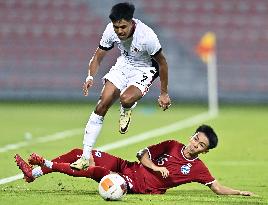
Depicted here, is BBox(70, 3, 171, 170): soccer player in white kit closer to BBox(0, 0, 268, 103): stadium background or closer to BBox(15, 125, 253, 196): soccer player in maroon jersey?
BBox(15, 125, 253, 196): soccer player in maroon jersey

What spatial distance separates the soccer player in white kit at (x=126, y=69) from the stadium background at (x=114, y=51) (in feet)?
65.3

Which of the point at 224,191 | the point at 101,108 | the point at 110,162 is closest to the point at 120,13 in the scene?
the point at 101,108

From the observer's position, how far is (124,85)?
444 inches

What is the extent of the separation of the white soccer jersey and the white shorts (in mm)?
71

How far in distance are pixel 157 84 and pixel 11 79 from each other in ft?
17.0

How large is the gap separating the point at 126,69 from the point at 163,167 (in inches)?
72.3

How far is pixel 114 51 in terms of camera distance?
104 ft

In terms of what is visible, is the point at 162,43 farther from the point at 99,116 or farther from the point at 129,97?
the point at 99,116

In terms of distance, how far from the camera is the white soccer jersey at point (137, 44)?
1089 centimetres

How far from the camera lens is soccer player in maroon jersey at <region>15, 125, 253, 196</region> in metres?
10.0

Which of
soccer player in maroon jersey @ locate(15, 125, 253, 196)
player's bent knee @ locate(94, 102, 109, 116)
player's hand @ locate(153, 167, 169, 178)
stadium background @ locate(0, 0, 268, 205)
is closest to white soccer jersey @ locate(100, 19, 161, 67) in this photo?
player's bent knee @ locate(94, 102, 109, 116)

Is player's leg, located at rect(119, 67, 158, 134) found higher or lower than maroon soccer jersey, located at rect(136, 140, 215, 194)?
higher

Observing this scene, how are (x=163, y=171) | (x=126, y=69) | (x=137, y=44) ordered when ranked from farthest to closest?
(x=126, y=69) < (x=137, y=44) < (x=163, y=171)

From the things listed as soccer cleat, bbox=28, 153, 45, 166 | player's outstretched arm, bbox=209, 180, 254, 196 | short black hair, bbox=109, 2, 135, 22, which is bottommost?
player's outstretched arm, bbox=209, 180, 254, 196
